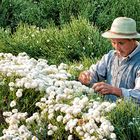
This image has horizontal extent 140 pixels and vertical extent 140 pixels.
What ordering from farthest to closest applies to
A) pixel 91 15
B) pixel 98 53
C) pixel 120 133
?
1. pixel 91 15
2. pixel 98 53
3. pixel 120 133

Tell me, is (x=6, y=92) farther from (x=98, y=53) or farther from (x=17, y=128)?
(x=98, y=53)

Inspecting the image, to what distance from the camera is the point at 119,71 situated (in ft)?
16.7

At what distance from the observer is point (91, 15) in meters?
8.42

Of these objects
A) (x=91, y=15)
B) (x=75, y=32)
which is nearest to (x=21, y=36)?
(x=75, y=32)

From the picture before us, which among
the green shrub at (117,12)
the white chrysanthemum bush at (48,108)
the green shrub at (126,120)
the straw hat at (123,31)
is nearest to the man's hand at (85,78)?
the white chrysanthemum bush at (48,108)

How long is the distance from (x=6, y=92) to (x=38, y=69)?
0.43 meters

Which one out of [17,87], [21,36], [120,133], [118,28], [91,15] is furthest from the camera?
[91,15]

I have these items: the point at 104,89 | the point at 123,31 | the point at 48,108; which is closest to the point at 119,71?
the point at 123,31

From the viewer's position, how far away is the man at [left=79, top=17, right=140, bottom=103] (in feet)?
16.2

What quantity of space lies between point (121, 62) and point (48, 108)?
103 cm

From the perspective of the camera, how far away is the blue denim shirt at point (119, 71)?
4.97 meters

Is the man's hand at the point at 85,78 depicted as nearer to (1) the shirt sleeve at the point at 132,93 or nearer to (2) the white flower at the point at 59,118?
(1) the shirt sleeve at the point at 132,93

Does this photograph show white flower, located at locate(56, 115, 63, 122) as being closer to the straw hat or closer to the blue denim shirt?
the blue denim shirt

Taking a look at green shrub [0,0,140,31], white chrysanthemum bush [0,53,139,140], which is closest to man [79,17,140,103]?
white chrysanthemum bush [0,53,139,140]
